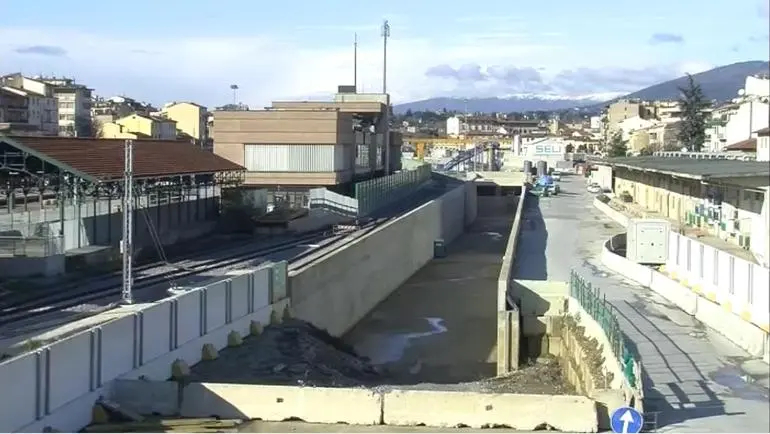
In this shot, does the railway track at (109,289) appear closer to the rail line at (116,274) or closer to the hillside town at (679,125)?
the rail line at (116,274)

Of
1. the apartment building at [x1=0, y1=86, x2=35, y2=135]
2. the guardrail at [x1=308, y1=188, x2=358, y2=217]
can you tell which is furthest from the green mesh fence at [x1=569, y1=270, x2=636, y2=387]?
the apartment building at [x1=0, y1=86, x2=35, y2=135]

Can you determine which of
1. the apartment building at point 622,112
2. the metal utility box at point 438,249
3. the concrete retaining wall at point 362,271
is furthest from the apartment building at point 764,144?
the apartment building at point 622,112

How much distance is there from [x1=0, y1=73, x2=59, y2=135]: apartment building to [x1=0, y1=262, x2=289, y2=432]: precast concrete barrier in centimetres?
7217

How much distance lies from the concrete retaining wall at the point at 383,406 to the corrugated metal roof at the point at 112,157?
1715 cm

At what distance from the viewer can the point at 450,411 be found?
15.0 meters

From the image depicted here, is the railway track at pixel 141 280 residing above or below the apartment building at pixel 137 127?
below

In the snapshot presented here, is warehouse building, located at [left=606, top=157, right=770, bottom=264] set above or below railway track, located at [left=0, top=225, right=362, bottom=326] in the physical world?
above

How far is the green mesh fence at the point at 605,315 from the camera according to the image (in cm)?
1567

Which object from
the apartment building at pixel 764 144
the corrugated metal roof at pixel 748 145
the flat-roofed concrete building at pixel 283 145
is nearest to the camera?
the apartment building at pixel 764 144

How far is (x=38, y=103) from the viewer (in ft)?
324

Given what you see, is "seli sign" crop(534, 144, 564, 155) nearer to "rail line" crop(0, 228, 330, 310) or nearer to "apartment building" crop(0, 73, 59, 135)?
"apartment building" crop(0, 73, 59, 135)

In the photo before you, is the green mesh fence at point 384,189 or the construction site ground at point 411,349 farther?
the green mesh fence at point 384,189

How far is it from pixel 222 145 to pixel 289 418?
137ft

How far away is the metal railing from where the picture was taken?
2908 cm
